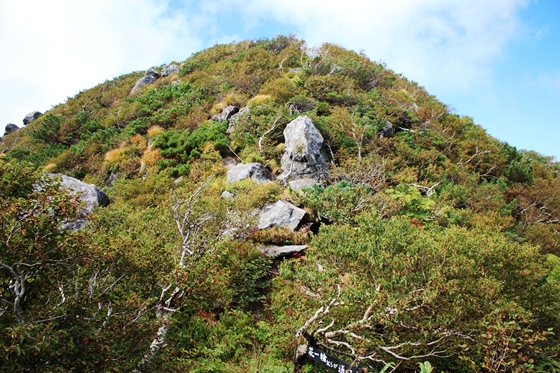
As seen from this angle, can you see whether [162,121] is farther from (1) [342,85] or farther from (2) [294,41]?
(2) [294,41]

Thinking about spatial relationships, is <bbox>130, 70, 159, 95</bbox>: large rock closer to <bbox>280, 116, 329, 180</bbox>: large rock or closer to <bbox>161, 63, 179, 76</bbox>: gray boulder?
<bbox>161, 63, 179, 76</bbox>: gray boulder

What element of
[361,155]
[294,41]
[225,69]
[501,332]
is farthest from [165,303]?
[294,41]

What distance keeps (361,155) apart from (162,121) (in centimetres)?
1329

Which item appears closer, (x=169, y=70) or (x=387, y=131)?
(x=387, y=131)

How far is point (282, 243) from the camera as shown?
1098 cm

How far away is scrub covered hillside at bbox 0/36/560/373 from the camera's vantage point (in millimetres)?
4262

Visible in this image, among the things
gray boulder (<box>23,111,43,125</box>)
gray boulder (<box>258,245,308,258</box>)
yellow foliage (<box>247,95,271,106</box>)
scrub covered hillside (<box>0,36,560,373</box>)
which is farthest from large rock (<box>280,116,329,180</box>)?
gray boulder (<box>23,111,43,125</box>)

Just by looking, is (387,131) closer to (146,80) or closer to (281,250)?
(281,250)

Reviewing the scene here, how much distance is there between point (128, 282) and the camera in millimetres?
5508

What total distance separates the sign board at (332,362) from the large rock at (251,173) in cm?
905

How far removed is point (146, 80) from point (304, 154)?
2607 cm

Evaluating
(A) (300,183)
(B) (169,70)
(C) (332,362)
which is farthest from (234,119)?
(B) (169,70)

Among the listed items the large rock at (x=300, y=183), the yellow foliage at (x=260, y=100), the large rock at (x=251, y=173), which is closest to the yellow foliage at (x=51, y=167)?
the yellow foliage at (x=260, y=100)

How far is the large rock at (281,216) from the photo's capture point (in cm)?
1141
